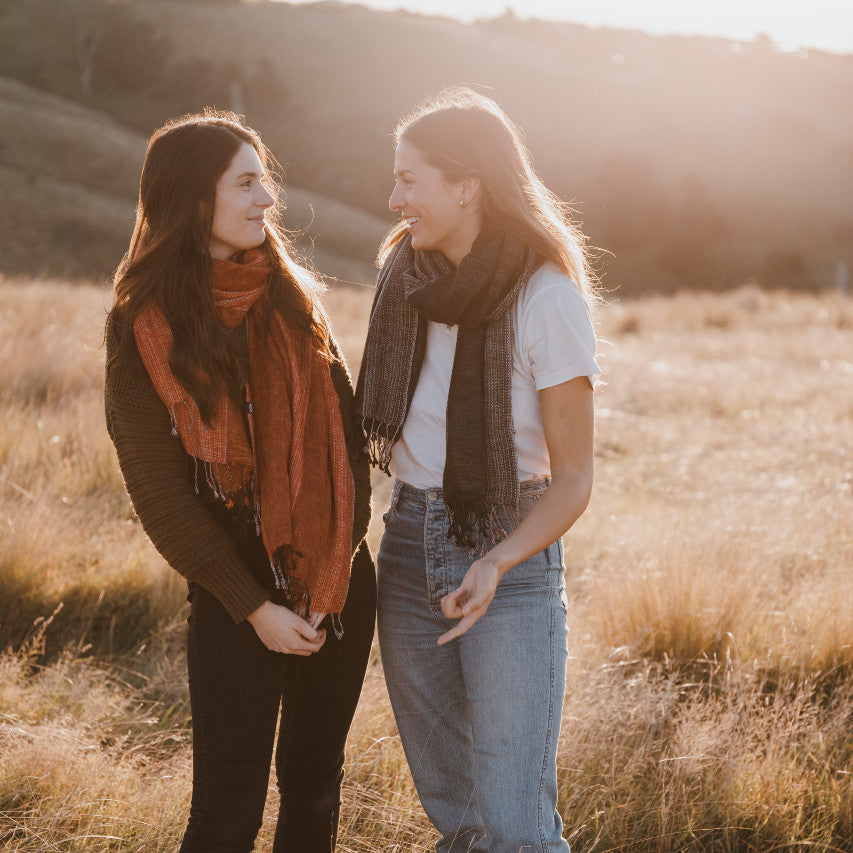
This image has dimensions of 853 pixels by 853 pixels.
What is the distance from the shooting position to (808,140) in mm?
54625

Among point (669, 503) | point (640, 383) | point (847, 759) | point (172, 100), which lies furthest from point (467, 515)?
point (172, 100)

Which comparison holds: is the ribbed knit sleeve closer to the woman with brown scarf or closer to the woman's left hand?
the woman with brown scarf

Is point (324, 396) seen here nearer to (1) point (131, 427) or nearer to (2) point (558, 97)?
(1) point (131, 427)

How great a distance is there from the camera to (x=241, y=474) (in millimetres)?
2215

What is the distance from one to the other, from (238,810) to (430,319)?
127cm

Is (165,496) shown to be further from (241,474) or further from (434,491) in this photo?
(434,491)

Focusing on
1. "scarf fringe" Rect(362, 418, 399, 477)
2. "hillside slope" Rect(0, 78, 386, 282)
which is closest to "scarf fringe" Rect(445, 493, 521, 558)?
"scarf fringe" Rect(362, 418, 399, 477)

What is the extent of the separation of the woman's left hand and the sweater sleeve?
45 cm

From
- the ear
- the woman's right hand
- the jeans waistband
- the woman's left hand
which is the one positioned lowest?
the woman's right hand

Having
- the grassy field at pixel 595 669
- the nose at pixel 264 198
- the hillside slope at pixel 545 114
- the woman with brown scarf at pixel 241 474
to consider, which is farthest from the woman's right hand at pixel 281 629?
the hillside slope at pixel 545 114

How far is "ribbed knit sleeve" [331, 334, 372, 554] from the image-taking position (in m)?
2.47

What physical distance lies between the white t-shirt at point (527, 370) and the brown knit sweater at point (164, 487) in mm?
537

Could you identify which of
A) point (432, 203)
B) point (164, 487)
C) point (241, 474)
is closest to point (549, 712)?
point (241, 474)

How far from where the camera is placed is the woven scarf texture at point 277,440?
214 cm
